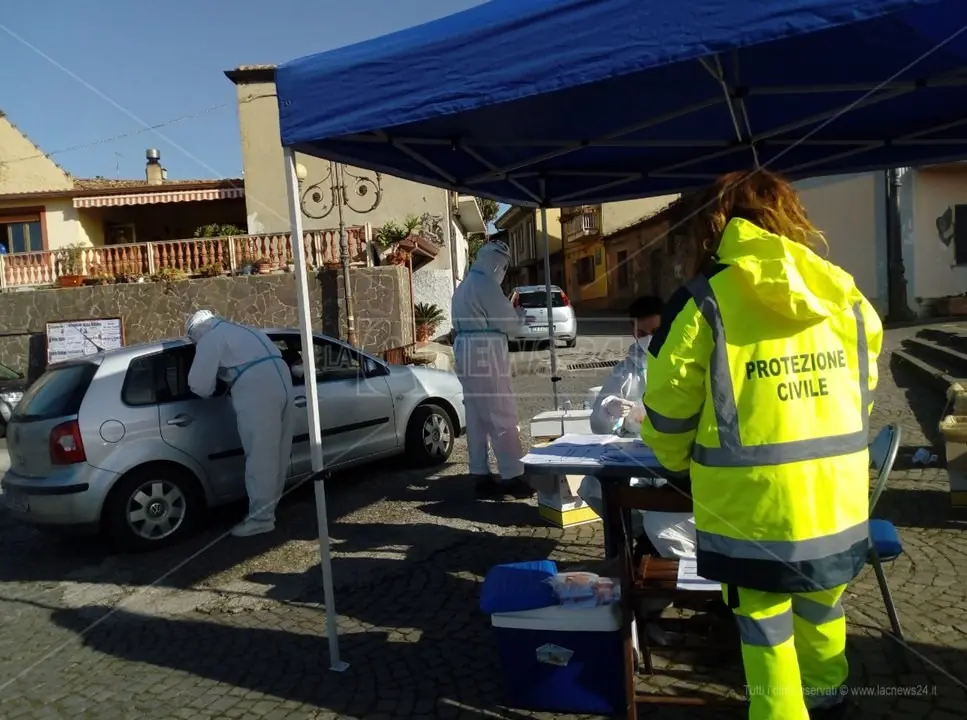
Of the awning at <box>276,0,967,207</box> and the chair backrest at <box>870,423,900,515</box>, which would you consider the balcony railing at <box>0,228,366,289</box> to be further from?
the chair backrest at <box>870,423,900,515</box>

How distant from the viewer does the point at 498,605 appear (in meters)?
2.80

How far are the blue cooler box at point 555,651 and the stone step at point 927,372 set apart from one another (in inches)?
252

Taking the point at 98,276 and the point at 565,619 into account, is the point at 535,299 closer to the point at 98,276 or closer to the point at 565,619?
the point at 98,276

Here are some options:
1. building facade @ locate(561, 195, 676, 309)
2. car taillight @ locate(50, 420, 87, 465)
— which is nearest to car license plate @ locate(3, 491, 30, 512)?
car taillight @ locate(50, 420, 87, 465)

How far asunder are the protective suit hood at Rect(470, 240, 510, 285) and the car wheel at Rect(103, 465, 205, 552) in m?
2.65

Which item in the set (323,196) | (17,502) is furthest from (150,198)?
(17,502)

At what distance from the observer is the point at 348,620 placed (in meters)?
3.93

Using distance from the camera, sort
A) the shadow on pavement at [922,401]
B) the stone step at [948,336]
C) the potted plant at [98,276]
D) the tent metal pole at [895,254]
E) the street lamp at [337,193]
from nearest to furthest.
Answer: the shadow on pavement at [922,401] → the stone step at [948,336] → the potted plant at [98,276] → the tent metal pole at [895,254] → the street lamp at [337,193]

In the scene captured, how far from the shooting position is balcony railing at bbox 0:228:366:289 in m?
15.4

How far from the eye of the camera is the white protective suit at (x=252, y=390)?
17.0 ft

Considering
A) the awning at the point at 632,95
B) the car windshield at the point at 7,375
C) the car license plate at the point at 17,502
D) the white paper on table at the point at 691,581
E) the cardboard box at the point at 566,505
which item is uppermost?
the awning at the point at 632,95

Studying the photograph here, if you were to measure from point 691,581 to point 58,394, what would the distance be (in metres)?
4.54

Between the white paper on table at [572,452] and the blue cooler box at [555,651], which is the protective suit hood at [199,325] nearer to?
the white paper on table at [572,452]

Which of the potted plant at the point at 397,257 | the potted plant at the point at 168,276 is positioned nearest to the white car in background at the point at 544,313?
the potted plant at the point at 397,257
